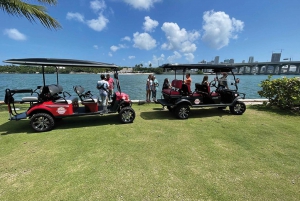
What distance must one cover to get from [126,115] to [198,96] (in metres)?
3.08

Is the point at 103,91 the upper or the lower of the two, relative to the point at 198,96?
upper

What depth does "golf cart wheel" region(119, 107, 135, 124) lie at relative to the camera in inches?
213

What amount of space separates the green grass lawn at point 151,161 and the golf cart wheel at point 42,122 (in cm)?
20

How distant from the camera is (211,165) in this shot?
3.07m

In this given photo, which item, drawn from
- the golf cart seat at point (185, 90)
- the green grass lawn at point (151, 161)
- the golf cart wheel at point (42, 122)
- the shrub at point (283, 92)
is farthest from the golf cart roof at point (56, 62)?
the shrub at point (283, 92)

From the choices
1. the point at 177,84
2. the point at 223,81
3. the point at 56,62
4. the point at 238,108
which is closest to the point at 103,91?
the point at 56,62

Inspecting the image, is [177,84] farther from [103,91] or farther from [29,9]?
[29,9]

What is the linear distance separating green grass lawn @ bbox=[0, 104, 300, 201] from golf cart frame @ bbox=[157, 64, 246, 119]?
915 millimetres

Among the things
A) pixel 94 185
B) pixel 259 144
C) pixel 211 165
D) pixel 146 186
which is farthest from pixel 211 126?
pixel 94 185

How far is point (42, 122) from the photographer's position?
468 cm

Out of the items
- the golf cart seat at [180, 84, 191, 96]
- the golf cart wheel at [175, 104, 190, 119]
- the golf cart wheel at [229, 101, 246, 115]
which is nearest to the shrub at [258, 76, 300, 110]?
the golf cart wheel at [229, 101, 246, 115]

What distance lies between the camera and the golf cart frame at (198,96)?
6047 millimetres

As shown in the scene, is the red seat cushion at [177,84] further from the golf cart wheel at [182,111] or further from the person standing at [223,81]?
the person standing at [223,81]

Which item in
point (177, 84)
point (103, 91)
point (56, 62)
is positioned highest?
point (56, 62)
